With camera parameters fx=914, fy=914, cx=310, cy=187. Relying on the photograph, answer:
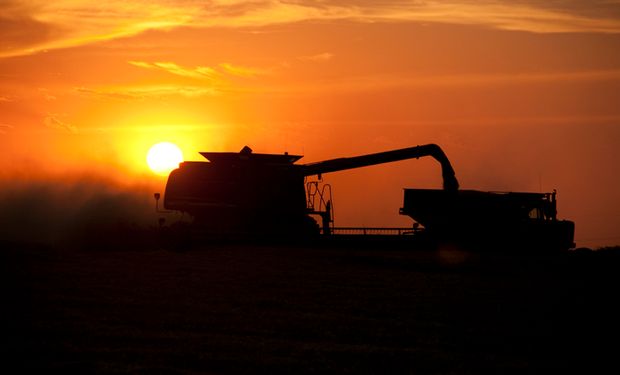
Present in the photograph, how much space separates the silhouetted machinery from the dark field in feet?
24.7

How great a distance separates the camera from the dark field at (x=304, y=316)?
12938mm

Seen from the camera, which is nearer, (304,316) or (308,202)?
(304,316)

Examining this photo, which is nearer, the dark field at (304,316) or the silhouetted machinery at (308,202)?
the dark field at (304,316)

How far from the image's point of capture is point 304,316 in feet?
57.3

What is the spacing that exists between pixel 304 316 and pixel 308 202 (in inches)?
896

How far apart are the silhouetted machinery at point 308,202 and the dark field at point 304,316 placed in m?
7.54

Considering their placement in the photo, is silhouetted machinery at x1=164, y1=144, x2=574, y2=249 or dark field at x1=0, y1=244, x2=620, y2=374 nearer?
dark field at x1=0, y1=244, x2=620, y2=374

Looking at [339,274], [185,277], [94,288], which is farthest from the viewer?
[339,274]

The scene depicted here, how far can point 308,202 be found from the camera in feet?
132

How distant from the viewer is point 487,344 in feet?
47.9

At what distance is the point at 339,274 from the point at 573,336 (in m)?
11.5

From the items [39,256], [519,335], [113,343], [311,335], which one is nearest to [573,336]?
[519,335]

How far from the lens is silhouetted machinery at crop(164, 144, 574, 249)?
3756cm

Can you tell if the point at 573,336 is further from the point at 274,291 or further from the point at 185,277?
the point at 185,277
